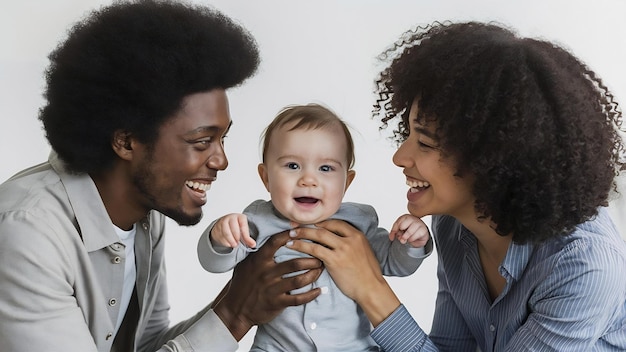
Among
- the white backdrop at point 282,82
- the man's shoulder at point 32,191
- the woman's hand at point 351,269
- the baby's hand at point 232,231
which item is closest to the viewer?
the man's shoulder at point 32,191

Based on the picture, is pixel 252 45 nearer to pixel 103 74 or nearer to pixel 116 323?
pixel 103 74

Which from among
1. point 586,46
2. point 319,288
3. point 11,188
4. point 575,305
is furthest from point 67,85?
point 586,46

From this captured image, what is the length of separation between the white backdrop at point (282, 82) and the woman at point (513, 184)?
1.98m

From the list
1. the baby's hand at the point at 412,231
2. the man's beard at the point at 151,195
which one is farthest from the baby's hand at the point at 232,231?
the baby's hand at the point at 412,231

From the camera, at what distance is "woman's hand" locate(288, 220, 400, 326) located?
113 inches

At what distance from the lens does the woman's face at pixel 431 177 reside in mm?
2707

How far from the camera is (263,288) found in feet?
9.52

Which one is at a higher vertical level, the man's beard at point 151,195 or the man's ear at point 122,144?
the man's ear at point 122,144

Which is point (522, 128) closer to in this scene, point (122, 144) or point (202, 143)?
point (202, 143)

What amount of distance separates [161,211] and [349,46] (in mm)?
2377

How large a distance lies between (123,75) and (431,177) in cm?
94

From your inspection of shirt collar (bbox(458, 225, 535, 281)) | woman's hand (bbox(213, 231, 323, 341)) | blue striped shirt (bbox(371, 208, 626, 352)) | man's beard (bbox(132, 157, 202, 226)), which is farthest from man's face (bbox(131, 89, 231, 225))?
shirt collar (bbox(458, 225, 535, 281))

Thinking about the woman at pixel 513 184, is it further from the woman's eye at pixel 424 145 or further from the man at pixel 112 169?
the man at pixel 112 169

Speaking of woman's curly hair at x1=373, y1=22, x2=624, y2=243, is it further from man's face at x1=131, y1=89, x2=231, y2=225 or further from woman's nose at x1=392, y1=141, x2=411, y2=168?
man's face at x1=131, y1=89, x2=231, y2=225
